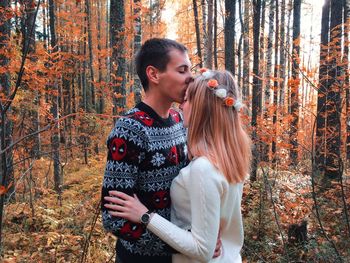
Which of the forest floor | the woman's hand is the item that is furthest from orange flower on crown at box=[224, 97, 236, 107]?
the forest floor

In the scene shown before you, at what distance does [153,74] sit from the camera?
71.5 inches

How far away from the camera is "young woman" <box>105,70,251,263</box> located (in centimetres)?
149

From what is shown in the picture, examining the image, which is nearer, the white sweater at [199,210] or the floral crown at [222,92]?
the white sweater at [199,210]

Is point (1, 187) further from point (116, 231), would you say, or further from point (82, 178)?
point (82, 178)

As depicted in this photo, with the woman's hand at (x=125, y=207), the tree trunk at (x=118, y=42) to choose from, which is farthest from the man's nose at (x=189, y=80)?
the tree trunk at (x=118, y=42)

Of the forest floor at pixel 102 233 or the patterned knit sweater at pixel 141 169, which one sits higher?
the patterned knit sweater at pixel 141 169

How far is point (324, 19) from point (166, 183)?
9.19 meters

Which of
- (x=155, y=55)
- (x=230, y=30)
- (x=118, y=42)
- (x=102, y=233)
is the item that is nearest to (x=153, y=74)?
(x=155, y=55)

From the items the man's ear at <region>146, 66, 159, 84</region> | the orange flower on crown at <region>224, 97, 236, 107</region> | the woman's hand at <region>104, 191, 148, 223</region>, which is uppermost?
the man's ear at <region>146, 66, 159, 84</region>

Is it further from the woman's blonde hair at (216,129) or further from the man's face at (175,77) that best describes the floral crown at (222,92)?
the man's face at (175,77)

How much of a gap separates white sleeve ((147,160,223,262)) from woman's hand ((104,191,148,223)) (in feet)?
0.40

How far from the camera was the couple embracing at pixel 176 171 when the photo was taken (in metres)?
1.52

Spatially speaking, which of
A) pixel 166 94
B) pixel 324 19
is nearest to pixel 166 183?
pixel 166 94

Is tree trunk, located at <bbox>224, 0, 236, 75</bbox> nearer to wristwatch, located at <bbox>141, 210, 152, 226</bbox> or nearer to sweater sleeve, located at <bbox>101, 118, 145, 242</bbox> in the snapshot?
sweater sleeve, located at <bbox>101, 118, 145, 242</bbox>
